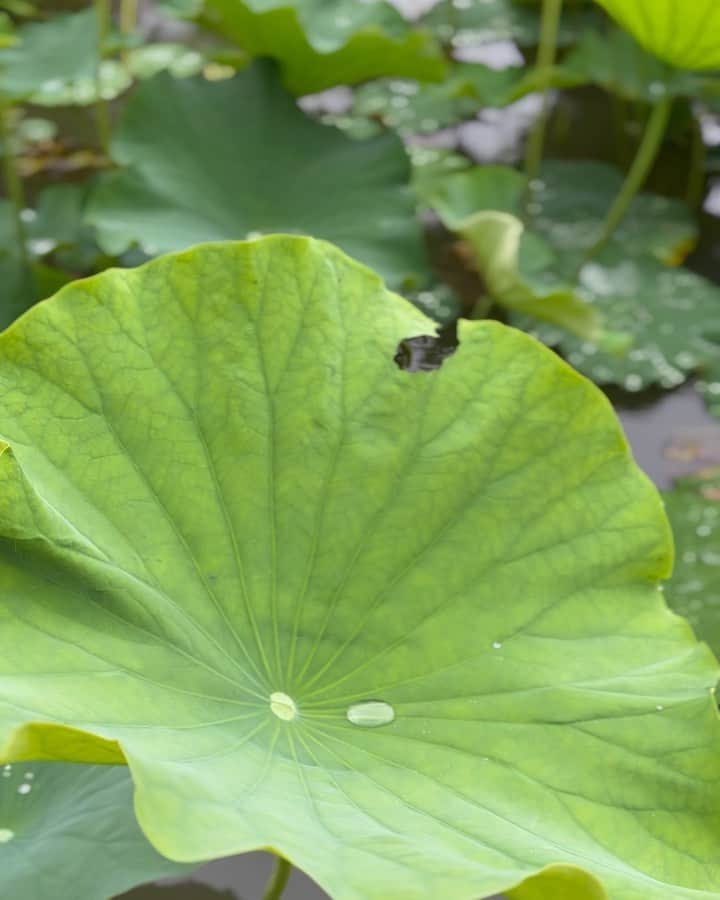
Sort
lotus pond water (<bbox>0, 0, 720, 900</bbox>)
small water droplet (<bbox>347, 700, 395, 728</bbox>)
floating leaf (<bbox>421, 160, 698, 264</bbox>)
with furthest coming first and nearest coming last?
floating leaf (<bbox>421, 160, 698, 264</bbox>)
small water droplet (<bbox>347, 700, 395, 728</bbox>)
lotus pond water (<bbox>0, 0, 720, 900</bbox>)

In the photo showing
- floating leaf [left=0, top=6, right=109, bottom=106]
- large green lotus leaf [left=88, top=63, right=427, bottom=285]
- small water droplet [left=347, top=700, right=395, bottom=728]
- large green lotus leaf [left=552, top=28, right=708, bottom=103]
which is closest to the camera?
small water droplet [left=347, top=700, right=395, bottom=728]

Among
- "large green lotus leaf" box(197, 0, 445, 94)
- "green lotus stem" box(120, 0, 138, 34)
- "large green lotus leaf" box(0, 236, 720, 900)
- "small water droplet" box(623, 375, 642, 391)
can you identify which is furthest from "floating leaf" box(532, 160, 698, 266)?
"large green lotus leaf" box(0, 236, 720, 900)

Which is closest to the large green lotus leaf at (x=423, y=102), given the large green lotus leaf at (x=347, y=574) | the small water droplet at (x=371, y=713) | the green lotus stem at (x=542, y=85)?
the green lotus stem at (x=542, y=85)

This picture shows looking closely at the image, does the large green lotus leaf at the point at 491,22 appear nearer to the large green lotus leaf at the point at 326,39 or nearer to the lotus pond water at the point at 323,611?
the large green lotus leaf at the point at 326,39

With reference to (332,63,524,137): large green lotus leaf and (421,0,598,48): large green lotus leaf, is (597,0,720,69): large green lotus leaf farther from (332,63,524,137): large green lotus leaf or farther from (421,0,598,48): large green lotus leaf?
(421,0,598,48): large green lotus leaf

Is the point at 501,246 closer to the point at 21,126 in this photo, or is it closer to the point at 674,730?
the point at 674,730

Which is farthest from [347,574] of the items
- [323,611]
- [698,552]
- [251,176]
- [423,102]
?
[423,102]

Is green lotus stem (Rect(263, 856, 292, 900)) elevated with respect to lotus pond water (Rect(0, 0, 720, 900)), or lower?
lower
